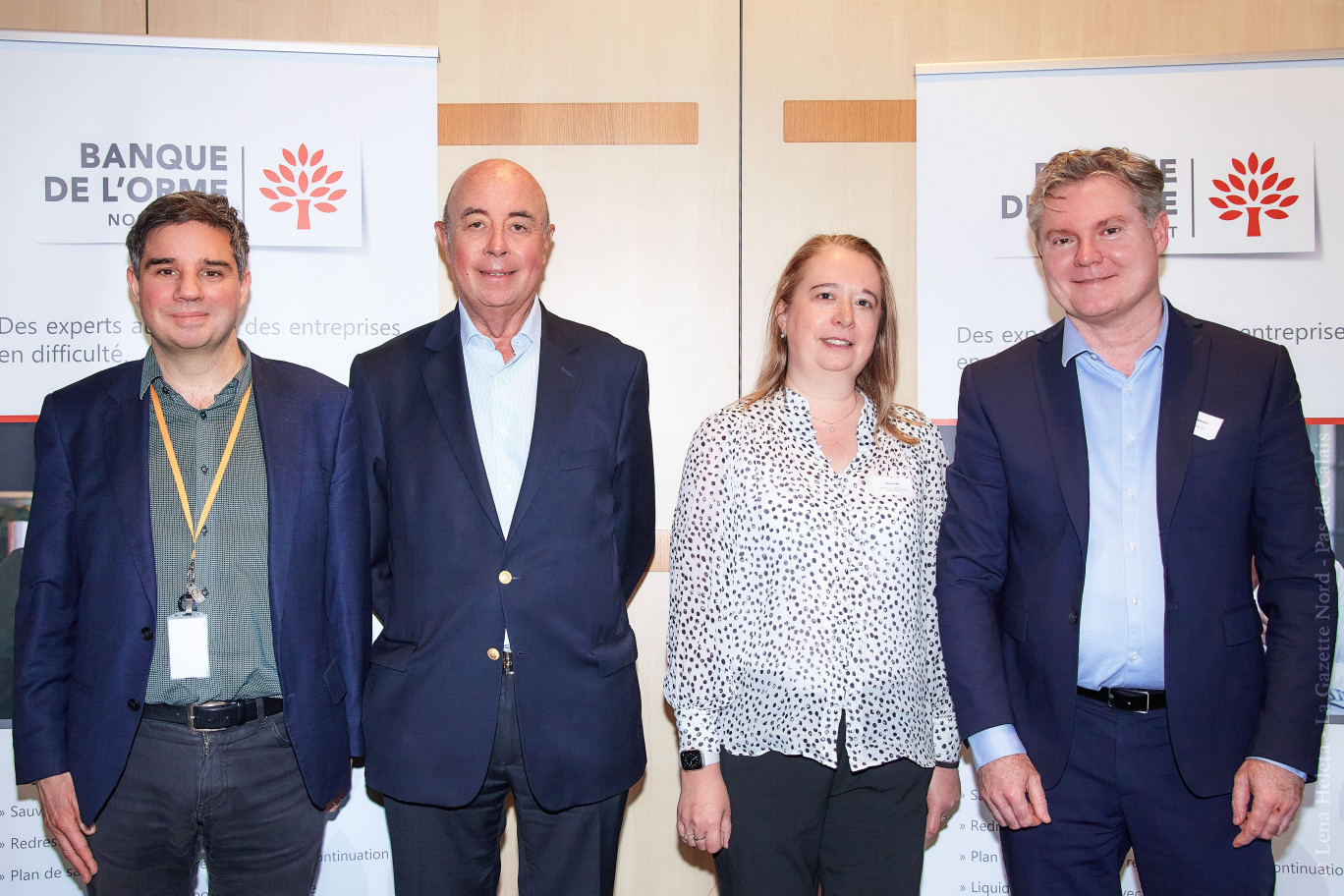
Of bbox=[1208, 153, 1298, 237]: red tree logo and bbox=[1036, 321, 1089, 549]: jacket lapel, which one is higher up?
bbox=[1208, 153, 1298, 237]: red tree logo

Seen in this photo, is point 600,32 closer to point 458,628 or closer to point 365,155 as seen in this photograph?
point 365,155

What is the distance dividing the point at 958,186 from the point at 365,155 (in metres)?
1.97

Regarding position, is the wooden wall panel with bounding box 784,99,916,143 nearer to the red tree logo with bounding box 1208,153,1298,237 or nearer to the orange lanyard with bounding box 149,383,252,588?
the red tree logo with bounding box 1208,153,1298,237

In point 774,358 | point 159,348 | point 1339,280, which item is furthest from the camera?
point 1339,280

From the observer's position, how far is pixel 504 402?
227 centimetres

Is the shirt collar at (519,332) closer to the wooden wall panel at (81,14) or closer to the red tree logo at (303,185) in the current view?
the red tree logo at (303,185)

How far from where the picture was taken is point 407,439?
87.5 inches

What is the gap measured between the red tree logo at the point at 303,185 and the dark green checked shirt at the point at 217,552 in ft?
3.49

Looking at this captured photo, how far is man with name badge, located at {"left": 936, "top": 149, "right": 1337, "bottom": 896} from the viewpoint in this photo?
1876mm

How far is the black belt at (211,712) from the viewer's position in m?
2.01

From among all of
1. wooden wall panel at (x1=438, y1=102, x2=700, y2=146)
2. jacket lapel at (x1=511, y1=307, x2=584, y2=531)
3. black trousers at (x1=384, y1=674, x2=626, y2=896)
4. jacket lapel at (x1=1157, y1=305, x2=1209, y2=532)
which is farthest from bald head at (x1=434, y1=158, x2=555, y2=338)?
jacket lapel at (x1=1157, y1=305, x2=1209, y2=532)

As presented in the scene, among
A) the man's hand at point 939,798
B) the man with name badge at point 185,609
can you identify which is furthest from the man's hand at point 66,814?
the man's hand at point 939,798

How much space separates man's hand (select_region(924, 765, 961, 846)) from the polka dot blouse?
6 centimetres

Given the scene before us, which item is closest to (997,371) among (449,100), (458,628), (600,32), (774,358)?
(774,358)
